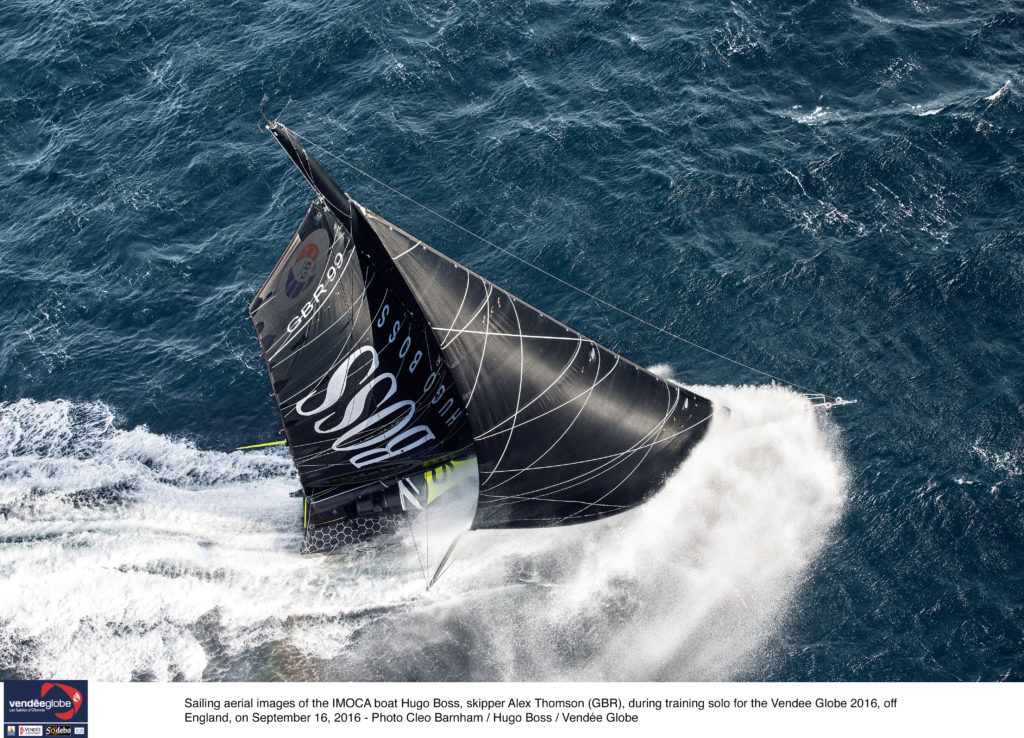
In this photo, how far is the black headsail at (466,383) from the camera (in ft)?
127

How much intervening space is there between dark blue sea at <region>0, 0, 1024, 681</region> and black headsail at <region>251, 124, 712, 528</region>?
3.90 metres

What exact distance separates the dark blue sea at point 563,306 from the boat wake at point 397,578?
0.58ft

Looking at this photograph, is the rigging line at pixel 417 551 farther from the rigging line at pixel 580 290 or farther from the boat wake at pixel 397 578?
the rigging line at pixel 580 290

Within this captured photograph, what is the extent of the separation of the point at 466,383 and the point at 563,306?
62.1 feet

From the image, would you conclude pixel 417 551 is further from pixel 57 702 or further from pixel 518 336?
pixel 57 702

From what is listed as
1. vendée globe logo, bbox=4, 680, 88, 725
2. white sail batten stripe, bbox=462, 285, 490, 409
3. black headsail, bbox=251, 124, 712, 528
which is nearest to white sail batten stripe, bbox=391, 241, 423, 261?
black headsail, bbox=251, 124, 712, 528


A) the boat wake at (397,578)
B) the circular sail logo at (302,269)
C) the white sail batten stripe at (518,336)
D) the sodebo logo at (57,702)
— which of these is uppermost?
the circular sail logo at (302,269)

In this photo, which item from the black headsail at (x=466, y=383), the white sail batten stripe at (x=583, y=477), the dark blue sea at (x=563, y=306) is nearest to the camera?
the black headsail at (x=466, y=383)

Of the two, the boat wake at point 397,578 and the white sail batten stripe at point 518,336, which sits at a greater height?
the white sail batten stripe at point 518,336

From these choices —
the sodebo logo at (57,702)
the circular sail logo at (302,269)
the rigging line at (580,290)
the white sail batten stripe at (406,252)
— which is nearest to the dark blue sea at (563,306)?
the rigging line at (580,290)

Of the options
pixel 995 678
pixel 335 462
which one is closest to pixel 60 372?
pixel 335 462

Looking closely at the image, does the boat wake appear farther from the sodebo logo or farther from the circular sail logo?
the circular sail logo

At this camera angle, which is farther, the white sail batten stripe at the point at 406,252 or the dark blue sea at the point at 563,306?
the dark blue sea at the point at 563,306

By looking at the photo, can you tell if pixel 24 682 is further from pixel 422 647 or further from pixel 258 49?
pixel 258 49
